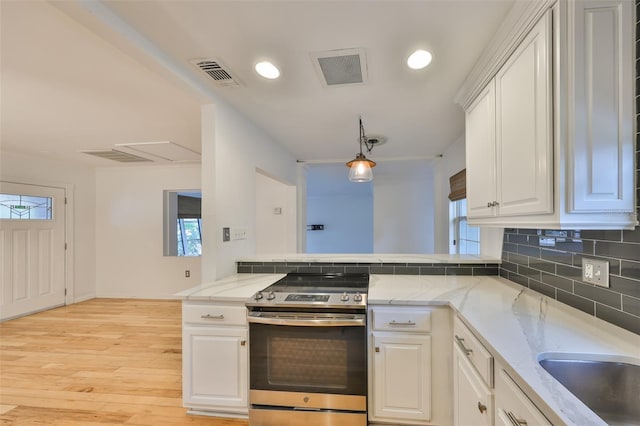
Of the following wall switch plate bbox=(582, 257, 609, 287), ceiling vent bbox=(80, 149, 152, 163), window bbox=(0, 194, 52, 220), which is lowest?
wall switch plate bbox=(582, 257, 609, 287)

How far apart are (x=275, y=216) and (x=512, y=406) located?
13.2ft

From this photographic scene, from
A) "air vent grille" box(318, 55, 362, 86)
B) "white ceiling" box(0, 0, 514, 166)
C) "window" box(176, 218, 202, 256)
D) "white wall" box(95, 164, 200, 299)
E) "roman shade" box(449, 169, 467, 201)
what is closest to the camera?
"white ceiling" box(0, 0, 514, 166)

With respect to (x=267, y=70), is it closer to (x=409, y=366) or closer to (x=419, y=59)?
(x=419, y=59)

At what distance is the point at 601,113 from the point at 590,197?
12.3 inches

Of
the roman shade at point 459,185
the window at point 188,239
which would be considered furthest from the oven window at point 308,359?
the window at point 188,239

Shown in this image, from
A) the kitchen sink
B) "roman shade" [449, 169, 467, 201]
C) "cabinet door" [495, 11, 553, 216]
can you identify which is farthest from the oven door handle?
"roman shade" [449, 169, 467, 201]

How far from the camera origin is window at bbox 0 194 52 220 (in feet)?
12.4

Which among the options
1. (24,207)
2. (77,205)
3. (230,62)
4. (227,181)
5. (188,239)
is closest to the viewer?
(230,62)

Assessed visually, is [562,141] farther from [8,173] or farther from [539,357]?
[8,173]

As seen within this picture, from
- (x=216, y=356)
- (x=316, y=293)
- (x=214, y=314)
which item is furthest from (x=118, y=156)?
(x=316, y=293)

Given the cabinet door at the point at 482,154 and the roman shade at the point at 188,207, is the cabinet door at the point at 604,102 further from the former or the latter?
the roman shade at the point at 188,207

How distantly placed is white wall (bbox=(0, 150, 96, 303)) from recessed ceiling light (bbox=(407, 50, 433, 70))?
17.0 feet

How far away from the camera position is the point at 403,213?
5824 mm

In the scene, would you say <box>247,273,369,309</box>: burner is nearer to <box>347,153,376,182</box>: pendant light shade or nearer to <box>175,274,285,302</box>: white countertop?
<box>175,274,285,302</box>: white countertop
